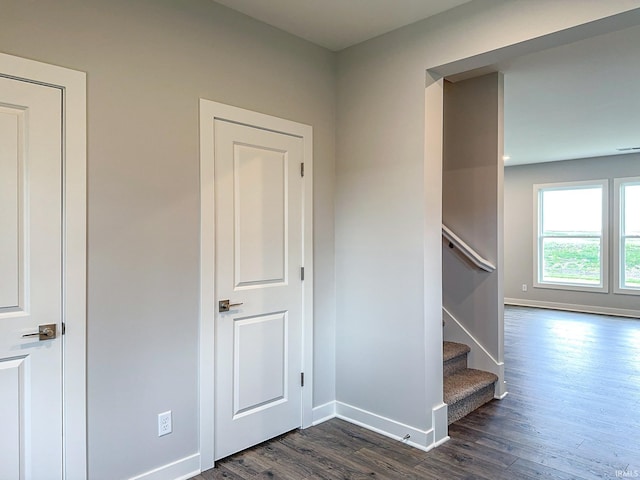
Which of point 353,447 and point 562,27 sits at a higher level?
point 562,27

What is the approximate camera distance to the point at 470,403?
3264 millimetres

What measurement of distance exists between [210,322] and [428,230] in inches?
56.2

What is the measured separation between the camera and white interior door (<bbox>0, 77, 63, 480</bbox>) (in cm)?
183

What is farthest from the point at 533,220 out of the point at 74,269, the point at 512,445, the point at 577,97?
the point at 74,269

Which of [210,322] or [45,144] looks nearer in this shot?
[45,144]

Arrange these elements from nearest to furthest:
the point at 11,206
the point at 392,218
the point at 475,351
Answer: the point at 11,206, the point at 392,218, the point at 475,351

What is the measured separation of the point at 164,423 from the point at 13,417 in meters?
0.69

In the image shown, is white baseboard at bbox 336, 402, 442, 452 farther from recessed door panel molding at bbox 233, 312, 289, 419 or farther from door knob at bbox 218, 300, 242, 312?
door knob at bbox 218, 300, 242, 312

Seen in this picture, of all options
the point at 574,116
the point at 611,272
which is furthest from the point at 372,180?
the point at 611,272

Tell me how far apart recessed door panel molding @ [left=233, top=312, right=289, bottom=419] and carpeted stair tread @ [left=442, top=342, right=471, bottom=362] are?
135 centimetres

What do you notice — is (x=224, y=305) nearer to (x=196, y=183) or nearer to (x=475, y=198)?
(x=196, y=183)

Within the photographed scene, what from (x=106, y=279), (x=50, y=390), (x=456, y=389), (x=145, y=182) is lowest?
(x=456, y=389)

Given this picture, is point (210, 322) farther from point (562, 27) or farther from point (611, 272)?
point (611, 272)

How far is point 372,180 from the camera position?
3.00 meters
